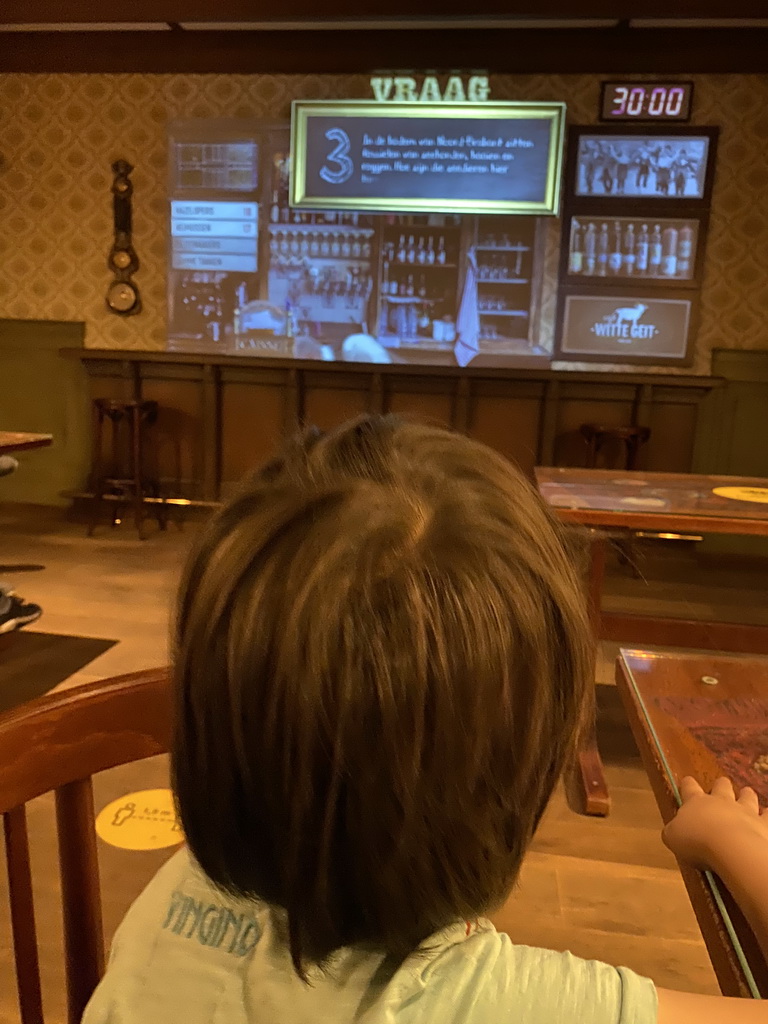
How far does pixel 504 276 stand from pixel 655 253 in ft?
3.02

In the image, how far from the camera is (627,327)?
16.1 feet

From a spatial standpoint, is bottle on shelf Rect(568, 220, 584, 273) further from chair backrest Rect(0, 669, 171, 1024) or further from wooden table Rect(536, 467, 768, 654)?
chair backrest Rect(0, 669, 171, 1024)

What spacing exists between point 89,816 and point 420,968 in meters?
0.38

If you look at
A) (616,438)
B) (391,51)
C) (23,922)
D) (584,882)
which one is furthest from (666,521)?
(391,51)

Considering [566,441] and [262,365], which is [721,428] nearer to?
[566,441]

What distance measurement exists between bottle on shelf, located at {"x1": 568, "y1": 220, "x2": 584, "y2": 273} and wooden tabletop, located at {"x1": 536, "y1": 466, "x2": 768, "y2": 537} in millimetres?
2544

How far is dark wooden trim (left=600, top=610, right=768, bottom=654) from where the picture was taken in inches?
94.3

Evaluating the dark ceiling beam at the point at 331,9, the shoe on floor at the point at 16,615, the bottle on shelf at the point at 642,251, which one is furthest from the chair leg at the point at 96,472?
the bottle on shelf at the point at 642,251

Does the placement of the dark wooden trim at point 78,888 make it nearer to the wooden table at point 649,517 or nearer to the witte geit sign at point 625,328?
the wooden table at point 649,517

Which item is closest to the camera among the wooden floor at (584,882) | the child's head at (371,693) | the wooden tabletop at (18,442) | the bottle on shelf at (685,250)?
the child's head at (371,693)

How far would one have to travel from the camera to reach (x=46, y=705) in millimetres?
674

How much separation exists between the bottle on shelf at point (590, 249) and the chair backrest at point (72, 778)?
4.70 metres

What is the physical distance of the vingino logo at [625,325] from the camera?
4.89 m

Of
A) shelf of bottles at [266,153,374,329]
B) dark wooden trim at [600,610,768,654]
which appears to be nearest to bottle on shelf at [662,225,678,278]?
shelf of bottles at [266,153,374,329]
